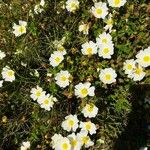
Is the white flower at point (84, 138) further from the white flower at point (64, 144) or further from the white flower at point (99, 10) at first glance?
the white flower at point (99, 10)

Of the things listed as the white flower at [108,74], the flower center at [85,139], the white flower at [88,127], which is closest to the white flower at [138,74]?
the white flower at [108,74]

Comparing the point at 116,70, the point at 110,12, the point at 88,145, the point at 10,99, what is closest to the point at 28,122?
the point at 10,99

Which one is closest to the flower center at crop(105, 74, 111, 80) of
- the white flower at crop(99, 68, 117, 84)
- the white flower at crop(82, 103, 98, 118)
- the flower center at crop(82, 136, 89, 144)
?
the white flower at crop(99, 68, 117, 84)

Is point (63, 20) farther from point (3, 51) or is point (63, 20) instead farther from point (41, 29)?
point (3, 51)

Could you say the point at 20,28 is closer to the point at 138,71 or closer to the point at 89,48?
the point at 89,48

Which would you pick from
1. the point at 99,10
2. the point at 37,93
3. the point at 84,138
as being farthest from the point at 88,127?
the point at 99,10
